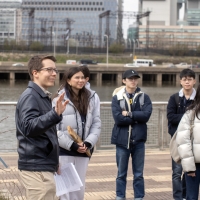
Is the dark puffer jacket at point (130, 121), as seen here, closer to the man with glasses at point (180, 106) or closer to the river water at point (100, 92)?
the man with glasses at point (180, 106)

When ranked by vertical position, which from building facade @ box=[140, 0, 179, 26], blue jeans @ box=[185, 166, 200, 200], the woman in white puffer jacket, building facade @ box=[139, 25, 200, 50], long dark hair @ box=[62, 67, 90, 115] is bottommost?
blue jeans @ box=[185, 166, 200, 200]

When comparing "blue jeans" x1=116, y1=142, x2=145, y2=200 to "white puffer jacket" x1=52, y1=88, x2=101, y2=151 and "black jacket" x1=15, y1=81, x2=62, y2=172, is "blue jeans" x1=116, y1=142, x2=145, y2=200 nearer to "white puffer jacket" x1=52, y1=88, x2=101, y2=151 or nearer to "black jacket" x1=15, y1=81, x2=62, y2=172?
"white puffer jacket" x1=52, y1=88, x2=101, y2=151

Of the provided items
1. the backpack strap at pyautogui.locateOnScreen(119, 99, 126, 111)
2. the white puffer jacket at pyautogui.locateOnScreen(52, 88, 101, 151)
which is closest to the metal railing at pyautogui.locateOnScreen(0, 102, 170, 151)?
the backpack strap at pyautogui.locateOnScreen(119, 99, 126, 111)

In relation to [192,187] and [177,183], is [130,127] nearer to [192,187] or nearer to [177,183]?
Answer: [177,183]

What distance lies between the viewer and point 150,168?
859cm

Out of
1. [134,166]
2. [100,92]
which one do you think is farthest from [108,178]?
[100,92]

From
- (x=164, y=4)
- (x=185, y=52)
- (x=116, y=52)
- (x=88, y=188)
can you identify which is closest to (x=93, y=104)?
(x=88, y=188)

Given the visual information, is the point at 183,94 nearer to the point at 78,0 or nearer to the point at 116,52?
the point at 116,52

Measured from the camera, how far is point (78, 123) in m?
5.35

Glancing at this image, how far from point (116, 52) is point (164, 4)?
6429cm

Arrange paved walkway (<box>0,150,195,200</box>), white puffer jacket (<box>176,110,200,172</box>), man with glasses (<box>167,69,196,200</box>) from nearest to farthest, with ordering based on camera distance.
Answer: white puffer jacket (<box>176,110,200,172</box>) → man with glasses (<box>167,69,196,200</box>) → paved walkway (<box>0,150,195,200</box>)

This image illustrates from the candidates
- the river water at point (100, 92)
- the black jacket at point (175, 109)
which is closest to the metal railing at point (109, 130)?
the black jacket at point (175, 109)

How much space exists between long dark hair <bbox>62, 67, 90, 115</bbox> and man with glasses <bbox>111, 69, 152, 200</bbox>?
0.90 metres

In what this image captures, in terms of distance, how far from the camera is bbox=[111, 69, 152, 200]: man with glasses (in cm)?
629
